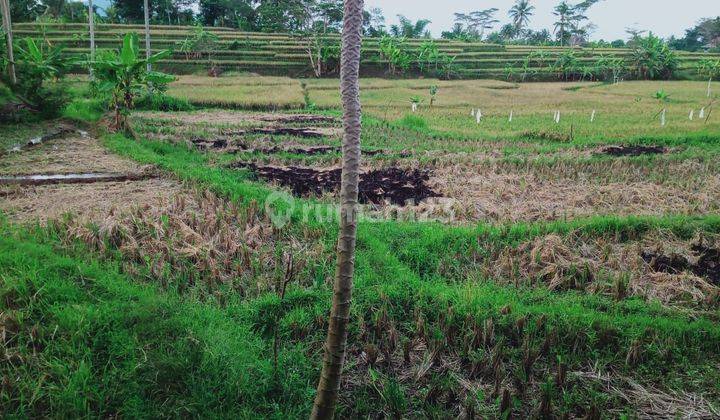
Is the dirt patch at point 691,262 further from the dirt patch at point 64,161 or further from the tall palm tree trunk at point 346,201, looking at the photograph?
the dirt patch at point 64,161

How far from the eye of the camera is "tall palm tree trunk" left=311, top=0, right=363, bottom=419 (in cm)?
206

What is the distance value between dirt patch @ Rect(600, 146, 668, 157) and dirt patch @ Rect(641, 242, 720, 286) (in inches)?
237

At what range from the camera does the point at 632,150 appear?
36.0 feet

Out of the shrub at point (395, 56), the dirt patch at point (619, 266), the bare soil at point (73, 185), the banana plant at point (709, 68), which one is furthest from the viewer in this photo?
Result: the shrub at point (395, 56)

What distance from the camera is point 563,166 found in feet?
29.6

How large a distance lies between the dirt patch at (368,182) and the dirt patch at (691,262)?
3.09 m

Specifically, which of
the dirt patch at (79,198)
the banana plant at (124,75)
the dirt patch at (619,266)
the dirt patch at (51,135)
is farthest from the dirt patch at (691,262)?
the dirt patch at (51,135)

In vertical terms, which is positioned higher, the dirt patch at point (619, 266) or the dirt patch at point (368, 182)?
the dirt patch at point (368, 182)

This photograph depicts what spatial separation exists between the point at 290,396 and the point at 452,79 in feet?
114

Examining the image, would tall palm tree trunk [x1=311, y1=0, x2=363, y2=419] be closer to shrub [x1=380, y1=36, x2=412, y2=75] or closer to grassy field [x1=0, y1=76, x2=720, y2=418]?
grassy field [x1=0, y1=76, x2=720, y2=418]

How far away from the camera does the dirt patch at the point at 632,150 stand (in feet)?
34.8

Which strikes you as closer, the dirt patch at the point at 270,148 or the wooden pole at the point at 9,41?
the dirt patch at the point at 270,148

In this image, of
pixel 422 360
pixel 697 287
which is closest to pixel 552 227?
pixel 697 287

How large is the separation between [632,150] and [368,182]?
7102 mm
